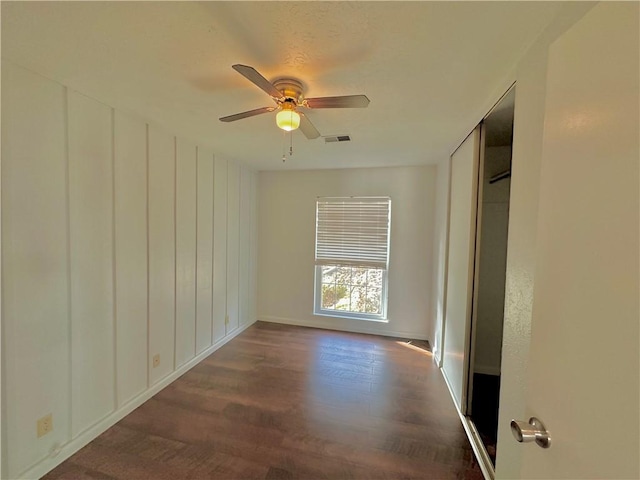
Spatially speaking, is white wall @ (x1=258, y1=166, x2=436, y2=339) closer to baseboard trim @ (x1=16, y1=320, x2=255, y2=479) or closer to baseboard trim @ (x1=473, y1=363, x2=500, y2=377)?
baseboard trim @ (x1=473, y1=363, x2=500, y2=377)

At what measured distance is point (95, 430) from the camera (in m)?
1.99

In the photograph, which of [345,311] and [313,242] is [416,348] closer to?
[345,311]

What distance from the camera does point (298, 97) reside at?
161cm

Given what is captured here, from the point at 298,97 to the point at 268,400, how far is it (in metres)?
2.33

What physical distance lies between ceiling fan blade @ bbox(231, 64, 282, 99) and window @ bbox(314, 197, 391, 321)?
266 cm

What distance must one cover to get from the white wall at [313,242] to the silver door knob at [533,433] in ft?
10.0

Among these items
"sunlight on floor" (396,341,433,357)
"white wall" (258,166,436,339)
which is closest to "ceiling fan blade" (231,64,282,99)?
"white wall" (258,166,436,339)

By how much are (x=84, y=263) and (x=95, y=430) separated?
117 centimetres

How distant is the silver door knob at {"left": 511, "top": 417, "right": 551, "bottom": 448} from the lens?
2.52 ft

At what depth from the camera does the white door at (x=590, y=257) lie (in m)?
0.55

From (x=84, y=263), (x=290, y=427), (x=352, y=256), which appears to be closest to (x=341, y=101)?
(x=84, y=263)

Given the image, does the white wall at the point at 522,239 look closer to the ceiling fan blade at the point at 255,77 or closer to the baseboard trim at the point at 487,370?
the ceiling fan blade at the point at 255,77

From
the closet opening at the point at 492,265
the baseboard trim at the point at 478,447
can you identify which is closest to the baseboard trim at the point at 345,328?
the closet opening at the point at 492,265

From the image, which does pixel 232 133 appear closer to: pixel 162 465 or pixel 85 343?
pixel 85 343
